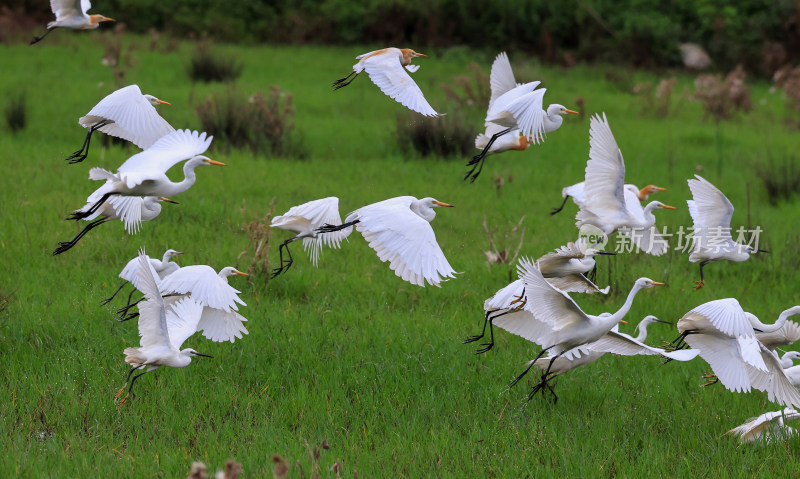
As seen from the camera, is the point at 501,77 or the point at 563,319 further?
the point at 501,77

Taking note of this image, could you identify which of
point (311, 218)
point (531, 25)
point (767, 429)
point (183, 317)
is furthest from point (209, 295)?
point (531, 25)

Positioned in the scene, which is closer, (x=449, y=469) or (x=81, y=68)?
(x=449, y=469)

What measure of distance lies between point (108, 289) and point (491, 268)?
292 centimetres

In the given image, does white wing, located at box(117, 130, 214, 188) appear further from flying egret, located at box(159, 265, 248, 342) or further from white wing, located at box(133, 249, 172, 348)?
flying egret, located at box(159, 265, 248, 342)

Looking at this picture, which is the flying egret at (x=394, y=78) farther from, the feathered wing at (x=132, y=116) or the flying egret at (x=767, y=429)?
the flying egret at (x=767, y=429)

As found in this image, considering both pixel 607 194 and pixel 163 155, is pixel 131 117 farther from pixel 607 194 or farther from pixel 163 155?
pixel 607 194

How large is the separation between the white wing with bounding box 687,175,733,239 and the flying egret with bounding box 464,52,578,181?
943mm

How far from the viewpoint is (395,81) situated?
4.57 meters

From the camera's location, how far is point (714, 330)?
4.37 meters

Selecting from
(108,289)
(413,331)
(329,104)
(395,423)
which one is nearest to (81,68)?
(329,104)

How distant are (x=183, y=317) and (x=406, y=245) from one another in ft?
4.17

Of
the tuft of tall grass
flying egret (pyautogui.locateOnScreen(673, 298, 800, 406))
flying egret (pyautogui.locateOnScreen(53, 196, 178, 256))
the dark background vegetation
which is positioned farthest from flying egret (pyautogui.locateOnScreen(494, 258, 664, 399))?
the dark background vegetation

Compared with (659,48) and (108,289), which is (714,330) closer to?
(108,289)

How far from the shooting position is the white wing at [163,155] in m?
4.16
